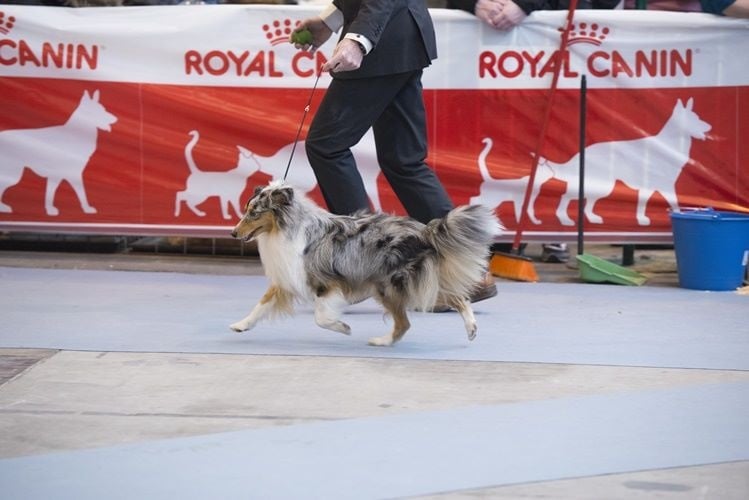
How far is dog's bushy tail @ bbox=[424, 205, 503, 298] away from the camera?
5.17 metres

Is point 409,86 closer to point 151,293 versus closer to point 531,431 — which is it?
point 151,293

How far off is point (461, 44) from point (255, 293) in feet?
6.55

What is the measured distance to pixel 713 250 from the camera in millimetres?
6809

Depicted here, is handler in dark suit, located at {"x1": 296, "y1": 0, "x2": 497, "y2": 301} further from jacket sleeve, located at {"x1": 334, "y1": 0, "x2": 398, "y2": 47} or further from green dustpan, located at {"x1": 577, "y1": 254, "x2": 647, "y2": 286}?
green dustpan, located at {"x1": 577, "y1": 254, "x2": 647, "y2": 286}

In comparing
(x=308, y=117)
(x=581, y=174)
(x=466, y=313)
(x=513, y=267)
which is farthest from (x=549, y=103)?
(x=466, y=313)

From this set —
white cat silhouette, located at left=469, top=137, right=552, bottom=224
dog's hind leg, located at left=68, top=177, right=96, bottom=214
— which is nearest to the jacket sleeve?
white cat silhouette, located at left=469, top=137, right=552, bottom=224

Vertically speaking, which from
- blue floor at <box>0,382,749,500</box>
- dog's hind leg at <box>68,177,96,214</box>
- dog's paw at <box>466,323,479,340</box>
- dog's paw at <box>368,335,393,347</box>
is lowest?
dog's paw at <box>368,335,393,347</box>

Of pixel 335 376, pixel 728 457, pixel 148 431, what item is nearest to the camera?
pixel 728 457

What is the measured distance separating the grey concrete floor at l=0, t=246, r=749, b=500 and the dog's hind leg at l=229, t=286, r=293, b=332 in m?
0.28

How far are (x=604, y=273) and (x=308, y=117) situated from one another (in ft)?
6.52

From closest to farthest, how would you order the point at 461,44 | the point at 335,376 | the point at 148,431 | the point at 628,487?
the point at 628,487 < the point at 148,431 < the point at 335,376 < the point at 461,44

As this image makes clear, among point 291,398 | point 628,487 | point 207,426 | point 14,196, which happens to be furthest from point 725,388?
point 14,196

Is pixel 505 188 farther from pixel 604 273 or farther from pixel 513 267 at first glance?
pixel 604 273

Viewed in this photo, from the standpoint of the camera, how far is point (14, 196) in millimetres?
7582
